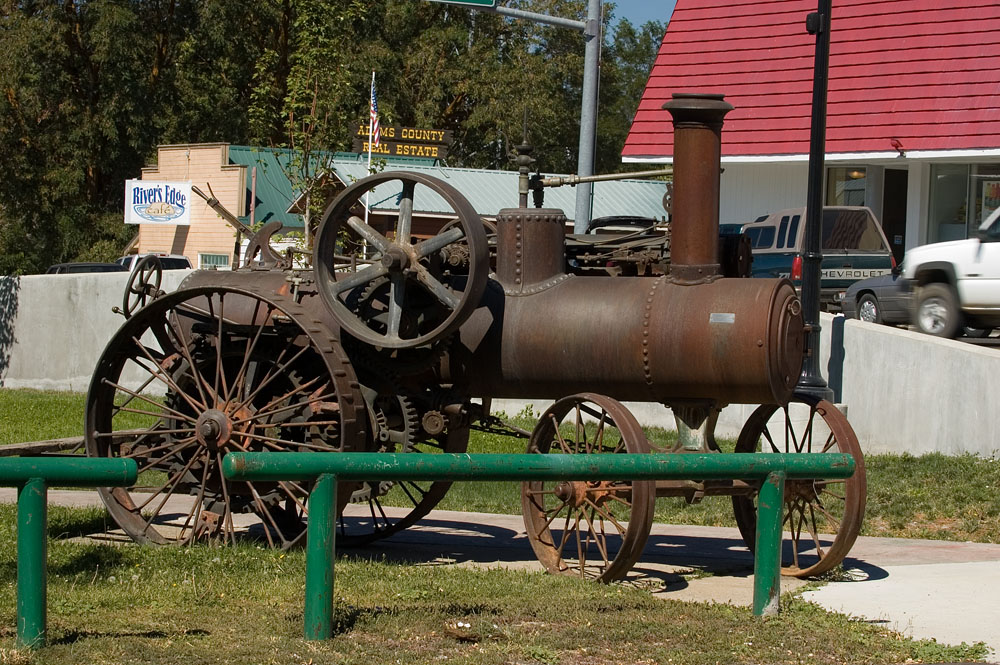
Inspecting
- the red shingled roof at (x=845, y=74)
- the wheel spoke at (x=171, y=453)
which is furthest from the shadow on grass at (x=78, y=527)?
the red shingled roof at (x=845, y=74)

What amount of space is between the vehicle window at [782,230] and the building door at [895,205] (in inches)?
136

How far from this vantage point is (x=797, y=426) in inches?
491

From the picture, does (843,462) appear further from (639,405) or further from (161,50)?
(161,50)

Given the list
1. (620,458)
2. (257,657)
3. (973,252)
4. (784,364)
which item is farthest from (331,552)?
(973,252)

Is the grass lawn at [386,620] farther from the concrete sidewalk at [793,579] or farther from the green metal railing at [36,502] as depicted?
the concrete sidewalk at [793,579]

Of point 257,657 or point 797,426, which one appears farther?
point 797,426

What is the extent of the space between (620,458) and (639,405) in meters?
8.89

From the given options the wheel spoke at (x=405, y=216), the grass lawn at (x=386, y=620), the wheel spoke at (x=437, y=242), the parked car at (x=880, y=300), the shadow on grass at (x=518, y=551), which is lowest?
the shadow on grass at (x=518, y=551)

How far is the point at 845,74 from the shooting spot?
22.4 m

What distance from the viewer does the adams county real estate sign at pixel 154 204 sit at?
Result: 39250mm

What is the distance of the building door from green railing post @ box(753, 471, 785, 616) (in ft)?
60.5

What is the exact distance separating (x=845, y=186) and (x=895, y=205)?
1.04 meters

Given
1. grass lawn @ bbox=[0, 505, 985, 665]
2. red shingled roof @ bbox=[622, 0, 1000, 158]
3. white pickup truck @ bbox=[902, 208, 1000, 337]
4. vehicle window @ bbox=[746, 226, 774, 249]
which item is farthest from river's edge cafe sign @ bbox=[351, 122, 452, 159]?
grass lawn @ bbox=[0, 505, 985, 665]

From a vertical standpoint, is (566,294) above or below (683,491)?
above
